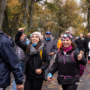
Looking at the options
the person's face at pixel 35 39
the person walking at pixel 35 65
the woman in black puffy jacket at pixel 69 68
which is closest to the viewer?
the woman in black puffy jacket at pixel 69 68

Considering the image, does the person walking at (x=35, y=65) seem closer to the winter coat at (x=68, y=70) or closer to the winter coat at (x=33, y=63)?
the winter coat at (x=33, y=63)

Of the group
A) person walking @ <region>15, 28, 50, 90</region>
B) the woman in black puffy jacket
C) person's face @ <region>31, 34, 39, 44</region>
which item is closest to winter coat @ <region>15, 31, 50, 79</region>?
person walking @ <region>15, 28, 50, 90</region>

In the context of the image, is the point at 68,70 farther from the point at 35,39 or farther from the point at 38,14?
the point at 38,14

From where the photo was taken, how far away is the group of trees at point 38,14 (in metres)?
16.8

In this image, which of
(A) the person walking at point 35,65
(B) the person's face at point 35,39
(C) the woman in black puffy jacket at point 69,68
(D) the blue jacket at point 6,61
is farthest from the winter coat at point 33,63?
(D) the blue jacket at point 6,61

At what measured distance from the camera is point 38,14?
20812mm

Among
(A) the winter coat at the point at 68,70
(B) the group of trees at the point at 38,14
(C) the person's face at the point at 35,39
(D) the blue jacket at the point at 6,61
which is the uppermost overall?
(B) the group of trees at the point at 38,14

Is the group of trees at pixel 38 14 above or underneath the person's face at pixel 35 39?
above

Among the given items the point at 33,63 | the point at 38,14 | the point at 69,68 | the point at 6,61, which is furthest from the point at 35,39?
the point at 38,14

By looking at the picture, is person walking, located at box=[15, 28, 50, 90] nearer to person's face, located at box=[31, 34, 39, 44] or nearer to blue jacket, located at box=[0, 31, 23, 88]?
person's face, located at box=[31, 34, 39, 44]

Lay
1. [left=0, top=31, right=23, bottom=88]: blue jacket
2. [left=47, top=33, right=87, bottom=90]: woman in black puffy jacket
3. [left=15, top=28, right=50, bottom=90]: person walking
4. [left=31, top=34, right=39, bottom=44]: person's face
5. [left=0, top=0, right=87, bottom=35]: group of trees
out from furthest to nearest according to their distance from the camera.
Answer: [left=0, top=0, right=87, bottom=35]: group of trees < [left=31, top=34, right=39, bottom=44]: person's face < [left=15, top=28, right=50, bottom=90]: person walking < [left=47, top=33, right=87, bottom=90]: woman in black puffy jacket < [left=0, top=31, right=23, bottom=88]: blue jacket

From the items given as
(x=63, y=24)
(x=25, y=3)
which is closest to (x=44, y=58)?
(x=25, y=3)

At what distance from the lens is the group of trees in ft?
55.1

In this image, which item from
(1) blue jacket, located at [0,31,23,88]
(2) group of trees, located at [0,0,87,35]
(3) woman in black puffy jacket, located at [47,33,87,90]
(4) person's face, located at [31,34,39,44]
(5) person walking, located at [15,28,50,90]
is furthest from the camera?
(2) group of trees, located at [0,0,87,35]
